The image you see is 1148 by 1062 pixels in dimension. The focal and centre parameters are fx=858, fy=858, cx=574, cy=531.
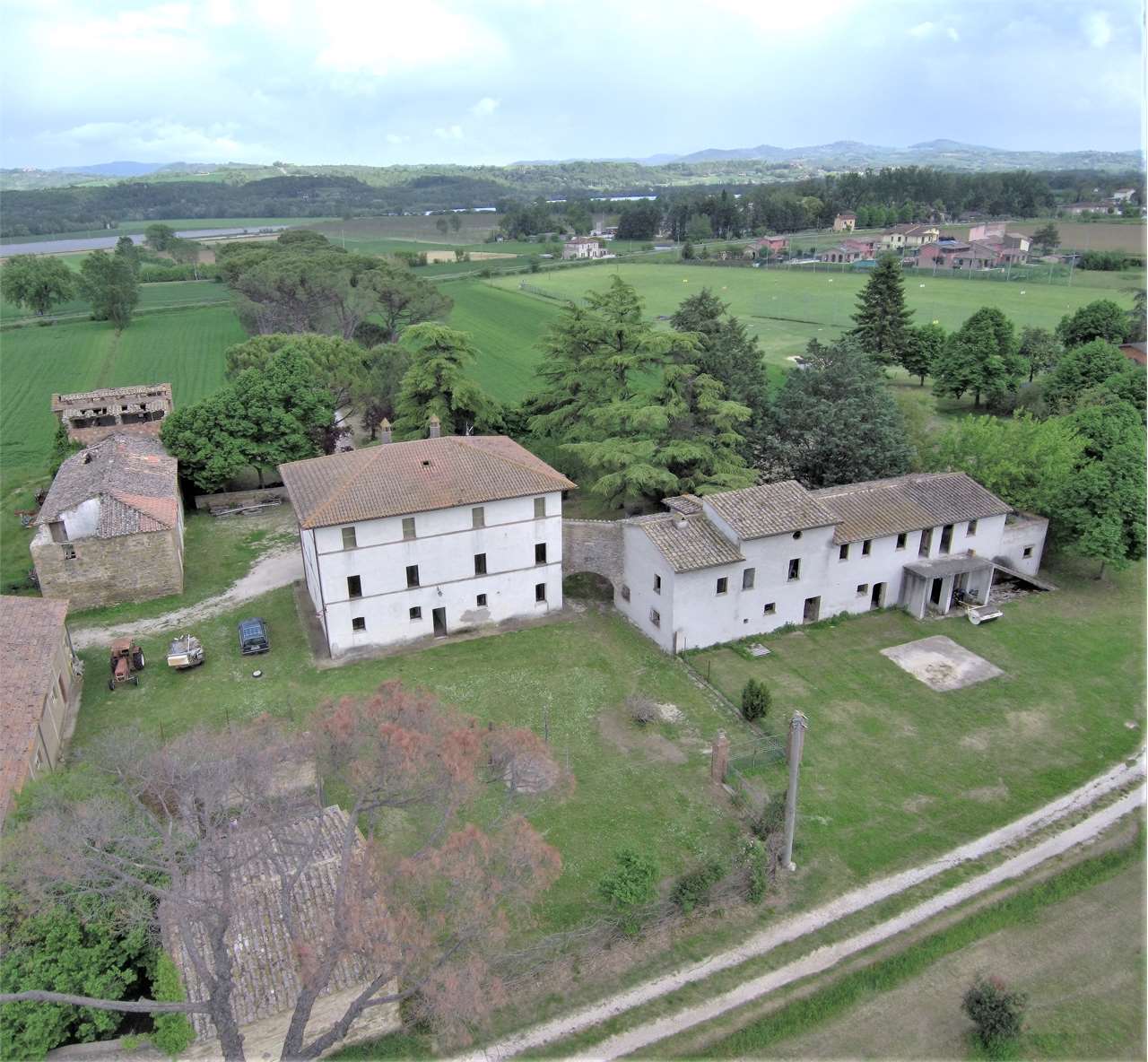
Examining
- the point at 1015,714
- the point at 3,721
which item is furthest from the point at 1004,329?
the point at 3,721

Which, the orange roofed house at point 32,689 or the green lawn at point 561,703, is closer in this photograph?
the orange roofed house at point 32,689

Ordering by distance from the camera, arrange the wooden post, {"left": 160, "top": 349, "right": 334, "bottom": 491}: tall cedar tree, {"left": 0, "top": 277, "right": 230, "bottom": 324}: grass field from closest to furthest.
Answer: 1. the wooden post
2. {"left": 160, "top": 349, "right": 334, "bottom": 491}: tall cedar tree
3. {"left": 0, "top": 277, "right": 230, "bottom": 324}: grass field

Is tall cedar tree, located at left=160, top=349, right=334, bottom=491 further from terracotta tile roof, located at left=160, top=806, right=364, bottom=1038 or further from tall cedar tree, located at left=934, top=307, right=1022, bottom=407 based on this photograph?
tall cedar tree, located at left=934, top=307, right=1022, bottom=407

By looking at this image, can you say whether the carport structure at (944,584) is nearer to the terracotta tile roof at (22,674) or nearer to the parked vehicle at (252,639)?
the parked vehicle at (252,639)

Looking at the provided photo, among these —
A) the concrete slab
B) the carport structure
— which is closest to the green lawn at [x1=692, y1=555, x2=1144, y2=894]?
the concrete slab

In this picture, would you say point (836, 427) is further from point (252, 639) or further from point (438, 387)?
point (252, 639)

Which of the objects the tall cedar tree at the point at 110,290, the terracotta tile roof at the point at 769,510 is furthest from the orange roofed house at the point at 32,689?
the tall cedar tree at the point at 110,290

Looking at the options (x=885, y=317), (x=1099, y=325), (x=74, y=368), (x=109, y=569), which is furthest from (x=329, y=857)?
(x=74, y=368)
